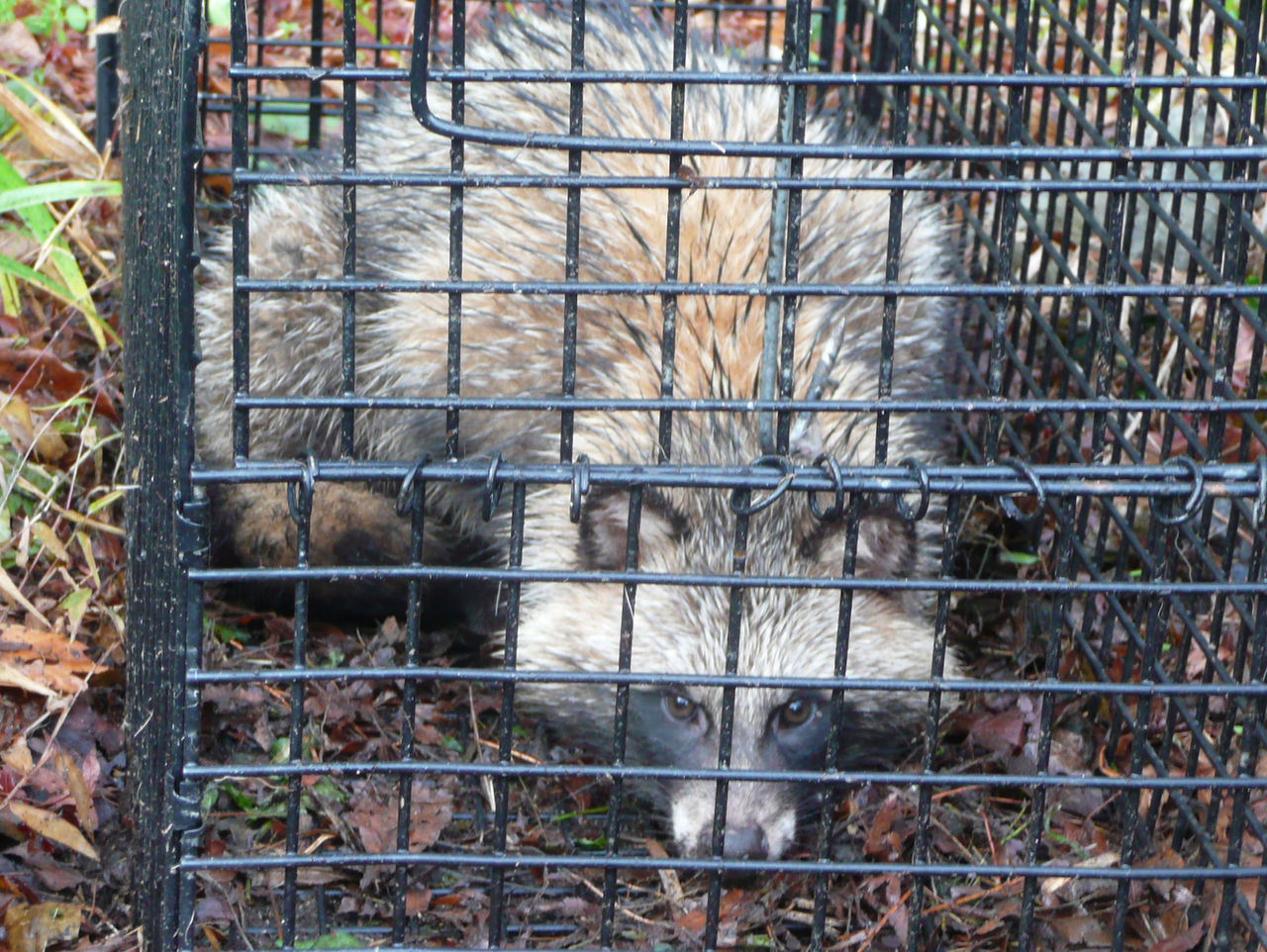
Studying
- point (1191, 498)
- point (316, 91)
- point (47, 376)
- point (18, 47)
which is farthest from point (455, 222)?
point (18, 47)

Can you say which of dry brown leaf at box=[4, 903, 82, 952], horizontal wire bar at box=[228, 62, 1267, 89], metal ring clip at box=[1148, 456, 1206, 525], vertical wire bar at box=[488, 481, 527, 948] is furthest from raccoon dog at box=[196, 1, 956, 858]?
dry brown leaf at box=[4, 903, 82, 952]

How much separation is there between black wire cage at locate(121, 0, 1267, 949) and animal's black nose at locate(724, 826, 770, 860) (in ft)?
0.05

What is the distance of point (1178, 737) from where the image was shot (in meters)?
3.44

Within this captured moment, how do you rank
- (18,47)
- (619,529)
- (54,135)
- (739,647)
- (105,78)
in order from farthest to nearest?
(18,47) < (105,78) < (54,135) < (619,529) < (739,647)

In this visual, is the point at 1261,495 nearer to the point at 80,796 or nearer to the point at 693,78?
the point at 693,78

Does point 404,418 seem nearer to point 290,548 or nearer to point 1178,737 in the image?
point 290,548

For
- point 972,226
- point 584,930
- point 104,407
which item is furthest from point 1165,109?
point 104,407

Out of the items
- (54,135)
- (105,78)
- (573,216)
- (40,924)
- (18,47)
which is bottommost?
(40,924)

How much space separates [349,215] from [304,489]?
1.45 feet

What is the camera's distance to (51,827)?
9.23ft

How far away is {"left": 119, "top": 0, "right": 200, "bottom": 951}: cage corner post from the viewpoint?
85.7 inches

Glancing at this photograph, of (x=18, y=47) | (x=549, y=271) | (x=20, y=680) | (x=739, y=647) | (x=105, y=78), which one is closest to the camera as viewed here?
(x=20, y=680)

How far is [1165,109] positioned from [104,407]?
9.97ft

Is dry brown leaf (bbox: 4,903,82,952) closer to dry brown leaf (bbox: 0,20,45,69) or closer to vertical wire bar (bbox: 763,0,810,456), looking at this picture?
vertical wire bar (bbox: 763,0,810,456)
